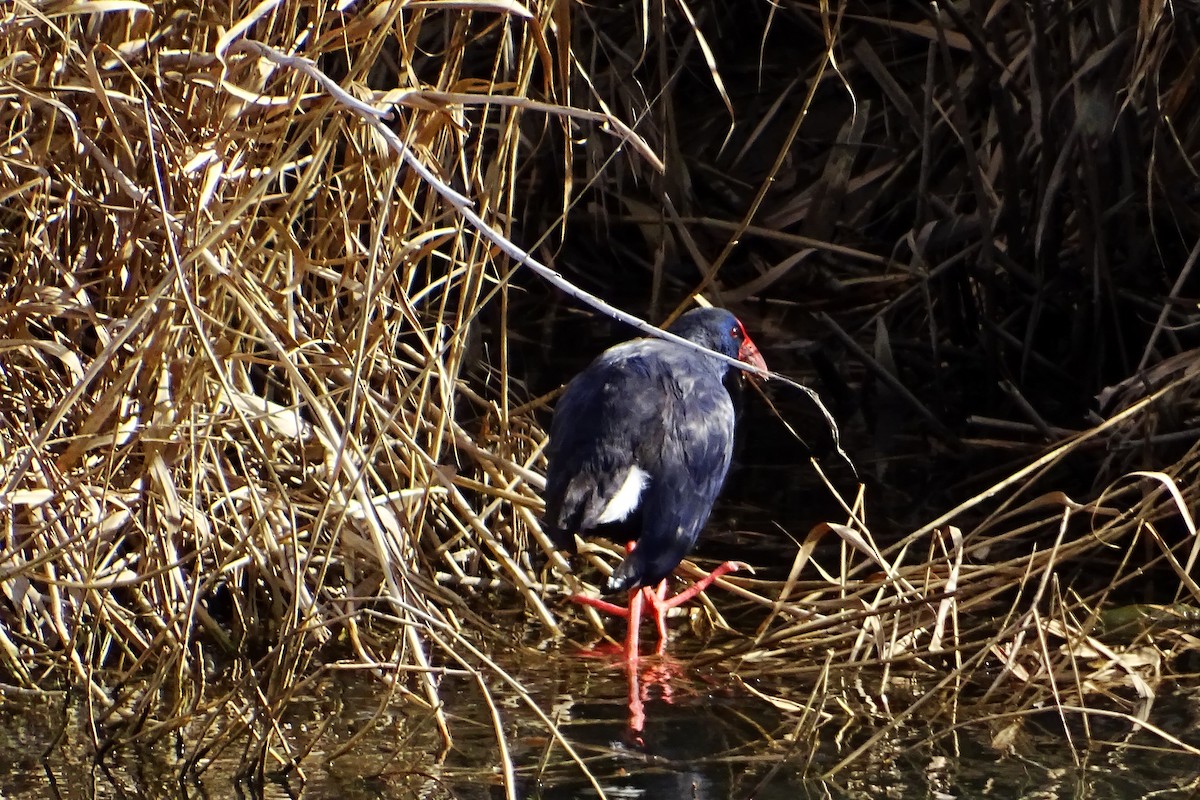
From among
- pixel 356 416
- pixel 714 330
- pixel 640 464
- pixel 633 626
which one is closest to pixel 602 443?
pixel 640 464

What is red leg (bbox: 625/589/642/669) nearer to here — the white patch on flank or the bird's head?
the white patch on flank

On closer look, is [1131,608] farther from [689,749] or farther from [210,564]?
[210,564]

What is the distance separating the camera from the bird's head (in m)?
3.32

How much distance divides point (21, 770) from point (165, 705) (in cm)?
23

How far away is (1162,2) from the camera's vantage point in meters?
2.96

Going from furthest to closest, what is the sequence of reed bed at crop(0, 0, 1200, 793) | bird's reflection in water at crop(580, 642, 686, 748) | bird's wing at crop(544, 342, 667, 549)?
1. bird's wing at crop(544, 342, 667, 549)
2. bird's reflection in water at crop(580, 642, 686, 748)
3. reed bed at crop(0, 0, 1200, 793)

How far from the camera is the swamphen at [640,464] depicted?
257 cm

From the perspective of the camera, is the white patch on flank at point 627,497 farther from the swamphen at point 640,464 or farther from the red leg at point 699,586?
the red leg at point 699,586

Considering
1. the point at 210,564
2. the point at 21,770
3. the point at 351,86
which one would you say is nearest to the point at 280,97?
the point at 351,86

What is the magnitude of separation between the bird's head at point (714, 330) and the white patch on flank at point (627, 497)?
67 centimetres

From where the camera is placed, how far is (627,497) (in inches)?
103

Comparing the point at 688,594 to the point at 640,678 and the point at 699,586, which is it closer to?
the point at 699,586

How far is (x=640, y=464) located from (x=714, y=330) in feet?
2.37

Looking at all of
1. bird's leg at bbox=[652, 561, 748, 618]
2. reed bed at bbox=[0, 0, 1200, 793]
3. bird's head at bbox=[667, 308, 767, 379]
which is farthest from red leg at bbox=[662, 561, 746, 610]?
bird's head at bbox=[667, 308, 767, 379]
